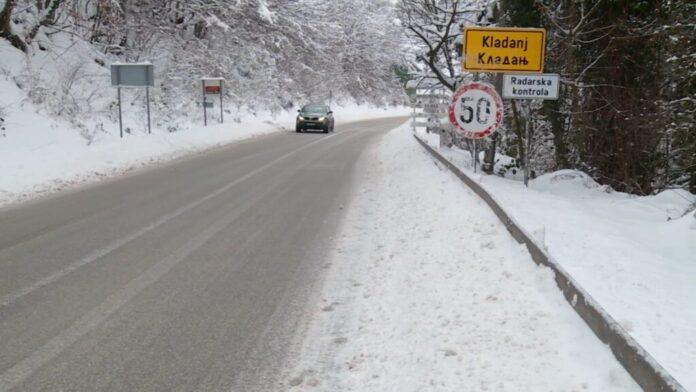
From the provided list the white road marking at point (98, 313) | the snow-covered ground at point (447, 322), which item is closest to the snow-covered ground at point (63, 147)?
the white road marking at point (98, 313)

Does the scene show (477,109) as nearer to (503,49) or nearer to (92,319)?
(503,49)

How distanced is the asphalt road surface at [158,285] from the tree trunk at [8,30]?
11333 mm

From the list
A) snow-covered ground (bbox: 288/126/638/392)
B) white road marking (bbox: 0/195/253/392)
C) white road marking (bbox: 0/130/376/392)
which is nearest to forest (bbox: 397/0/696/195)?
snow-covered ground (bbox: 288/126/638/392)

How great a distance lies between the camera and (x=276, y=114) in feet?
129

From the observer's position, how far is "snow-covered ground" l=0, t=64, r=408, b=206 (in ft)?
38.9

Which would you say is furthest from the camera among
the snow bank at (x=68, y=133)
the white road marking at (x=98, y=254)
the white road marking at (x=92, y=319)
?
the snow bank at (x=68, y=133)

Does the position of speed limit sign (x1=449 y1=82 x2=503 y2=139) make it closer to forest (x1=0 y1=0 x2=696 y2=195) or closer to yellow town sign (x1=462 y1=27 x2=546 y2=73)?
yellow town sign (x1=462 y1=27 x2=546 y2=73)

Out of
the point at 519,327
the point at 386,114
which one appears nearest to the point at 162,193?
the point at 519,327

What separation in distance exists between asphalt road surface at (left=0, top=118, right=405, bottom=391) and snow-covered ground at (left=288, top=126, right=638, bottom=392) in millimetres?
379

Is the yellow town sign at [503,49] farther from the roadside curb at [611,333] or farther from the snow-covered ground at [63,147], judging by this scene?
the snow-covered ground at [63,147]

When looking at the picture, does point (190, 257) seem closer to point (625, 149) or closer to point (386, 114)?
point (625, 149)

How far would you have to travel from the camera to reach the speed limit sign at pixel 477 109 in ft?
33.1

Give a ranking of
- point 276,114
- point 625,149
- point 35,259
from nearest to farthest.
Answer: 1. point 35,259
2. point 625,149
3. point 276,114

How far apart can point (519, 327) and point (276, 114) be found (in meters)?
36.0
